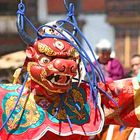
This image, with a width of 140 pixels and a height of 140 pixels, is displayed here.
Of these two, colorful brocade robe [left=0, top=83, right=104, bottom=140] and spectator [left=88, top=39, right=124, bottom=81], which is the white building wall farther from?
colorful brocade robe [left=0, top=83, right=104, bottom=140]

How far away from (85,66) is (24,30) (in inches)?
12.3

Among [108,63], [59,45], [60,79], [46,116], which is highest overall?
[59,45]

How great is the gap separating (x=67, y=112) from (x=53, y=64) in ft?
0.84

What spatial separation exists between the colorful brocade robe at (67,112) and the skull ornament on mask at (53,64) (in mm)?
106

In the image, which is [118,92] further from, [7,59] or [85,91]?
[7,59]

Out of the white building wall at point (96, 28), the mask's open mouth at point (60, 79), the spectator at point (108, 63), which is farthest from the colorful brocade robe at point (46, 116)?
the white building wall at point (96, 28)

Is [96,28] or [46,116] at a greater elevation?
[46,116]

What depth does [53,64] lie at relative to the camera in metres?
2.85

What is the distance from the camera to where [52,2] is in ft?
34.0

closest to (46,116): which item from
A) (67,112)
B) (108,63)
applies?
(67,112)

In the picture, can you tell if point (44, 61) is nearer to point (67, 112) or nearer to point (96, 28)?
point (67, 112)

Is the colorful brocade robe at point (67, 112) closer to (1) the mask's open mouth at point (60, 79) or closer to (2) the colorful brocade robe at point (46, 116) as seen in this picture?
(2) the colorful brocade robe at point (46, 116)

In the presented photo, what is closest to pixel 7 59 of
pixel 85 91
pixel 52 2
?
pixel 85 91

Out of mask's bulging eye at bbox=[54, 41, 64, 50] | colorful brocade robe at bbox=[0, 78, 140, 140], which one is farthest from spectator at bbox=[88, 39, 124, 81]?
mask's bulging eye at bbox=[54, 41, 64, 50]
